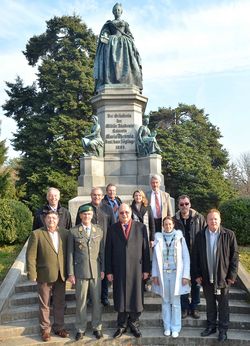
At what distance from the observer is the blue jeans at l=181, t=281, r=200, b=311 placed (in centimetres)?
587

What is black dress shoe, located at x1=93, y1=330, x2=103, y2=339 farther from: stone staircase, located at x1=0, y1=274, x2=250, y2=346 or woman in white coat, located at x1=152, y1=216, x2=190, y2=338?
woman in white coat, located at x1=152, y1=216, x2=190, y2=338

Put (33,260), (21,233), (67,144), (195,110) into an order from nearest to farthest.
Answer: (33,260)
(21,233)
(67,144)
(195,110)

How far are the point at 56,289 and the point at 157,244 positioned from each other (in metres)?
1.58

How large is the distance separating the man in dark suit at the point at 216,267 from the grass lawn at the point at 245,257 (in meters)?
3.15

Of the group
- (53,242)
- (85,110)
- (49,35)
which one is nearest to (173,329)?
(53,242)

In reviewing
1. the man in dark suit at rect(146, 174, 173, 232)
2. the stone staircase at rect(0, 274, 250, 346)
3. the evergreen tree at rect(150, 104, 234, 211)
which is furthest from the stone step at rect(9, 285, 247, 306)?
the evergreen tree at rect(150, 104, 234, 211)

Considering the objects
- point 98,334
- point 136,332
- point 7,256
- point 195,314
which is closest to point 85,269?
point 98,334

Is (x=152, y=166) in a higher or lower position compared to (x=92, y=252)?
higher

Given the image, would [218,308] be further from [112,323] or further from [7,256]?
[7,256]

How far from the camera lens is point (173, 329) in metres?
5.48

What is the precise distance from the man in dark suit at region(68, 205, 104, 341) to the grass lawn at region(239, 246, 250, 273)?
4153mm

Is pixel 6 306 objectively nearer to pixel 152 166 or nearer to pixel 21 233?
pixel 21 233

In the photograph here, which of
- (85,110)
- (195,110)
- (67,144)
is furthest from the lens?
(195,110)

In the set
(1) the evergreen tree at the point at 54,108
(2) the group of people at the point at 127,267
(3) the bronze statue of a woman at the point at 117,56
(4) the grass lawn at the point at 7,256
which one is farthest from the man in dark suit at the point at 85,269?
(1) the evergreen tree at the point at 54,108
